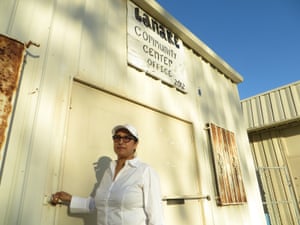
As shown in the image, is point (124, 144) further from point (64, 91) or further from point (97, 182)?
point (64, 91)

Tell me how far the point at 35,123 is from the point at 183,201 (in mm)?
1664

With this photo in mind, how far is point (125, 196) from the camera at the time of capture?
1.29 m

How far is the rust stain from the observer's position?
52.5 inches

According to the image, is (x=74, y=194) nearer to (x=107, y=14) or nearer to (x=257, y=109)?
(x=107, y=14)

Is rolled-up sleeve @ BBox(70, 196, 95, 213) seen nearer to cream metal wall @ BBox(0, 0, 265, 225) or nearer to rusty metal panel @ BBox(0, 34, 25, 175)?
cream metal wall @ BBox(0, 0, 265, 225)

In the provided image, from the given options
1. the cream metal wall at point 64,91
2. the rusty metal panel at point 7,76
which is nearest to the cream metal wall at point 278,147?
the cream metal wall at point 64,91

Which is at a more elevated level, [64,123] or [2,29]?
[2,29]

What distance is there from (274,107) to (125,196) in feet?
18.4

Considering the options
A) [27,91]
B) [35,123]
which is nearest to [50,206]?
[35,123]

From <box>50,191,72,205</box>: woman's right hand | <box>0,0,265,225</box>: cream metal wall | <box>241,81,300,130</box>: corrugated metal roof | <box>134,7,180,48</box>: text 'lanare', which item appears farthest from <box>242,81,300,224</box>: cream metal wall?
<box>50,191,72,205</box>: woman's right hand

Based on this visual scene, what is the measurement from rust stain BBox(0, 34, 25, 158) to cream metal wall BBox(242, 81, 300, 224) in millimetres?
5378

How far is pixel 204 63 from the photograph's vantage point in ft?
12.3

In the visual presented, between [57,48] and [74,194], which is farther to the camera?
[57,48]

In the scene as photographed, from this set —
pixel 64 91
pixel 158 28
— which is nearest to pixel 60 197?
pixel 64 91
